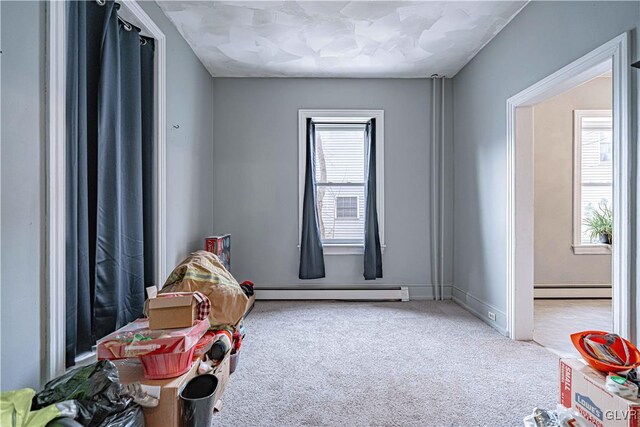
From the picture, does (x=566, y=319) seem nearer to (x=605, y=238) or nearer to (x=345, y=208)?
(x=605, y=238)

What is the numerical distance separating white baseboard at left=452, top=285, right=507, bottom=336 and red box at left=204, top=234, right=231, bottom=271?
2.72 metres

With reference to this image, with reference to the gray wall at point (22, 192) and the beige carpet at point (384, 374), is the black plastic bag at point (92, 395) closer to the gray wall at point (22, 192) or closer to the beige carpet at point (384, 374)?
the gray wall at point (22, 192)

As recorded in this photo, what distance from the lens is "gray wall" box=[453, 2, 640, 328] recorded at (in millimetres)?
2094

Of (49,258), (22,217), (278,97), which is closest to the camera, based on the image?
(22,217)

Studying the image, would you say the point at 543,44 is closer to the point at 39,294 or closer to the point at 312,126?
the point at 312,126

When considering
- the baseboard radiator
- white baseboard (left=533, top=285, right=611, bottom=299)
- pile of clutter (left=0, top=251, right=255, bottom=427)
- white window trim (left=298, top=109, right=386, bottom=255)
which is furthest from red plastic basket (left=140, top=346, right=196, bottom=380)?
white baseboard (left=533, top=285, right=611, bottom=299)

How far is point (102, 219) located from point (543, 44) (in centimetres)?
327

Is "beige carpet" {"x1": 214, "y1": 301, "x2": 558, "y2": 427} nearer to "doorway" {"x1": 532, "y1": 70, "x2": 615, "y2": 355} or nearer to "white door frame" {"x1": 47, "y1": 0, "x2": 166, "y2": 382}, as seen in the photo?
"white door frame" {"x1": 47, "y1": 0, "x2": 166, "y2": 382}

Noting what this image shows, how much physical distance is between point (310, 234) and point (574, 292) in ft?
11.3

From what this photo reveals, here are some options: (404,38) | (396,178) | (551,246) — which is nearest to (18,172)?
(404,38)

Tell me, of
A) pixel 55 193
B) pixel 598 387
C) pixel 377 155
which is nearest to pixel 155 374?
pixel 55 193

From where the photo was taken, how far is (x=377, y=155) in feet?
13.7

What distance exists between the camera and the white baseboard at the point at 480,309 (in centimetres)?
304

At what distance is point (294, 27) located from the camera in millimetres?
2955
